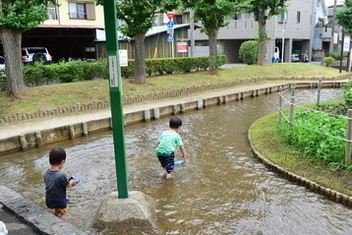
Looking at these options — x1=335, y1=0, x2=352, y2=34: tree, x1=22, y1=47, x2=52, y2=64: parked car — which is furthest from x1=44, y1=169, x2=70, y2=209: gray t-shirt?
x1=335, y1=0, x2=352, y2=34: tree

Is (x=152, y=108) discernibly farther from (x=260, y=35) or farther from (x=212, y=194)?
(x=260, y=35)

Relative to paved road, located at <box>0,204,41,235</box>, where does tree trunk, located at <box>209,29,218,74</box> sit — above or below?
above

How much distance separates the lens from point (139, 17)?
52.7ft

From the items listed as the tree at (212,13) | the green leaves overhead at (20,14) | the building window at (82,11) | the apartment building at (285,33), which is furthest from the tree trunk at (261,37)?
the green leaves overhead at (20,14)

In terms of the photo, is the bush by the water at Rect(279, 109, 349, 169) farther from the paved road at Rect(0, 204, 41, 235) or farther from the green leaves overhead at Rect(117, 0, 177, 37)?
the green leaves overhead at Rect(117, 0, 177, 37)

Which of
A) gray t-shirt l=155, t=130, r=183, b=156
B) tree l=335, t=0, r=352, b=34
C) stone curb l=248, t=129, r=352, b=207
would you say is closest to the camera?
stone curb l=248, t=129, r=352, b=207

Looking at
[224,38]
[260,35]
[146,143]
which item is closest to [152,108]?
[146,143]

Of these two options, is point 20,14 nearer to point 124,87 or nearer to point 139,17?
point 124,87

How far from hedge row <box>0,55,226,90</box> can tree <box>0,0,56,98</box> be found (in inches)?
48.8

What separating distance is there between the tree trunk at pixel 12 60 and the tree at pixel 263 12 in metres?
17.3

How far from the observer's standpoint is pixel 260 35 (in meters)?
25.0

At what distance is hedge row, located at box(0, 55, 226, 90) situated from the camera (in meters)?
14.7

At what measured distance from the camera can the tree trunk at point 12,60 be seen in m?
12.1

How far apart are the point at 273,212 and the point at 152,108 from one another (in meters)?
8.43
